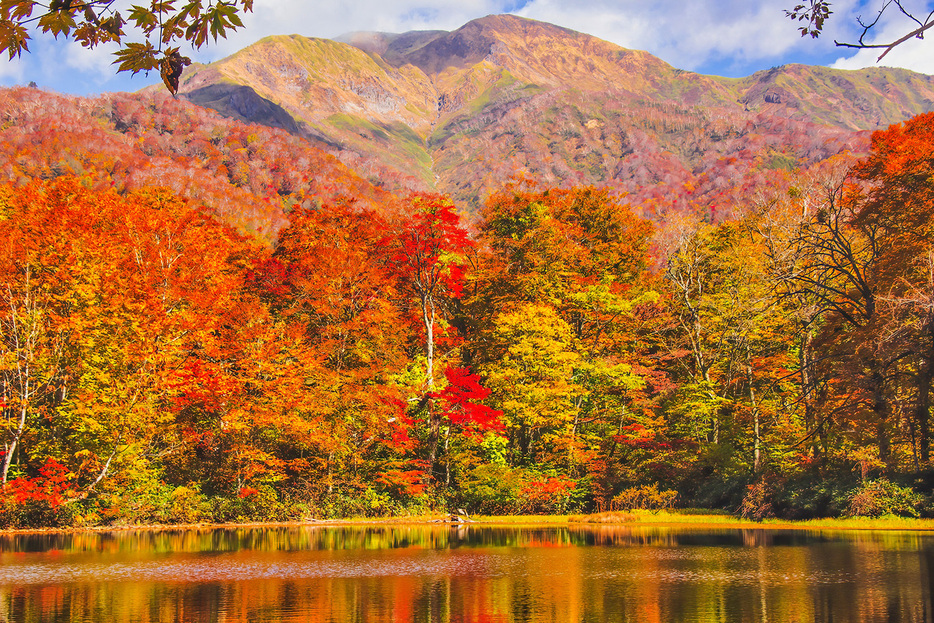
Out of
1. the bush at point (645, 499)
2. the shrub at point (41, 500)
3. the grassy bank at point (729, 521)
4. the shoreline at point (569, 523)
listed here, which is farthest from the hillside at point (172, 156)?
the grassy bank at point (729, 521)

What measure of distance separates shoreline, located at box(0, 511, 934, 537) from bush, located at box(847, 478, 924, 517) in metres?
0.29

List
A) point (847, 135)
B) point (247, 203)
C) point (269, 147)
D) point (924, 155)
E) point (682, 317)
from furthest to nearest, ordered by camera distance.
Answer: point (847, 135) → point (269, 147) → point (247, 203) → point (682, 317) → point (924, 155)

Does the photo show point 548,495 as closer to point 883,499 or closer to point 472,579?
point 883,499

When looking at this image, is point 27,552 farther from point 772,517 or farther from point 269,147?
point 269,147

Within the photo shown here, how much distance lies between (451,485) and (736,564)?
19.1 m

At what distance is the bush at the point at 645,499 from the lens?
31891mm

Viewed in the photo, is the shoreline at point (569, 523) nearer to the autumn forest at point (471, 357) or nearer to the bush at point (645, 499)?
the autumn forest at point (471, 357)

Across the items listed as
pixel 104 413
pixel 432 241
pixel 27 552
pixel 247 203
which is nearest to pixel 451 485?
pixel 432 241

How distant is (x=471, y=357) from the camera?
131 ft

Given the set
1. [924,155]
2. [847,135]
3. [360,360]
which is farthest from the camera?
[847,135]

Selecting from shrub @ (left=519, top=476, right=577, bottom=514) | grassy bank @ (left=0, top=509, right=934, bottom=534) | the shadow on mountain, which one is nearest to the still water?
grassy bank @ (left=0, top=509, right=934, bottom=534)

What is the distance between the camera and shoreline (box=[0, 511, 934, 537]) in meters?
24.1

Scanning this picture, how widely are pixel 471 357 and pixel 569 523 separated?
12.3 meters

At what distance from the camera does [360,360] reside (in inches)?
1383
